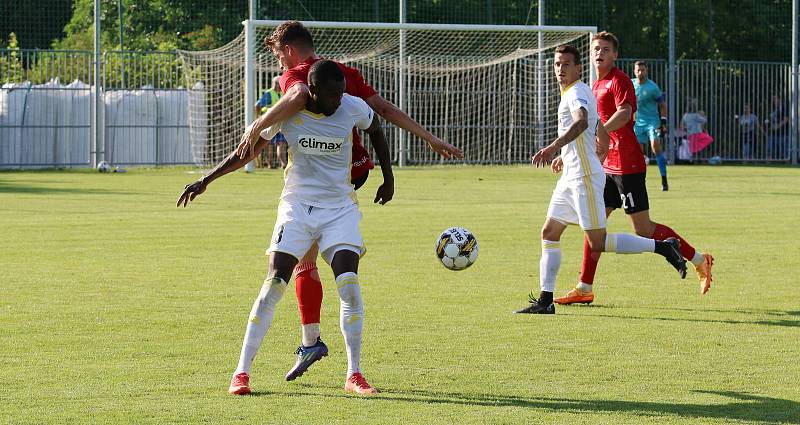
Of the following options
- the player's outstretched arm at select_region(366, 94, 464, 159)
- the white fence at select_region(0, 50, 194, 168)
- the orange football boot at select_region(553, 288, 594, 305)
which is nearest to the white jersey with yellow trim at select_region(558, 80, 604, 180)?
the orange football boot at select_region(553, 288, 594, 305)

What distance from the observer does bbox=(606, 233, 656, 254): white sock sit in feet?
32.2

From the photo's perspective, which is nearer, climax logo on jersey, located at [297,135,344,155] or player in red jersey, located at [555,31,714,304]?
climax logo on jersey, located at [297,135,344,155]

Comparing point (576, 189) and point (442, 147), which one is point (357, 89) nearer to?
point (442, 147)

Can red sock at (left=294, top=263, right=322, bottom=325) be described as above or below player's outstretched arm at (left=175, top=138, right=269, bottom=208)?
below

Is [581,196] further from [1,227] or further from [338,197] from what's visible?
[1,227]

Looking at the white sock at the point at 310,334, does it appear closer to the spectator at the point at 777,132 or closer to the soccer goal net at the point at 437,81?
the soccer goal net at the point at 437,81

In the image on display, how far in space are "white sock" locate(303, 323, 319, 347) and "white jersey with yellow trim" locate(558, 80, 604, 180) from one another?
290 centimetres

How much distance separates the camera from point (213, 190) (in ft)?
73.4

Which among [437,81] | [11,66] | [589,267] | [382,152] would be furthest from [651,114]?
[11,66]

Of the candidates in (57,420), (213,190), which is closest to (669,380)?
(57,420)

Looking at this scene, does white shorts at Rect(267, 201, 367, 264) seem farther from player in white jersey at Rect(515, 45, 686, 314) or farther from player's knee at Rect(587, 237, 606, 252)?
player's knee at Rect(587, 237, 606, 252)

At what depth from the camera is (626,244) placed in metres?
9.86

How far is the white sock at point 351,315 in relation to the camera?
271 inches

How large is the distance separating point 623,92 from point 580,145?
856 mm
